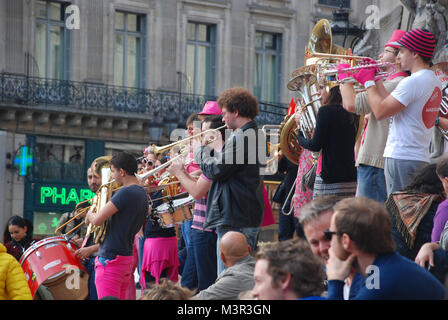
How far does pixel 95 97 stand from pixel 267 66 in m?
6.99

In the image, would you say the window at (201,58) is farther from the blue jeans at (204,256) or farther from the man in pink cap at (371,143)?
the man in pink cap at (371,143)

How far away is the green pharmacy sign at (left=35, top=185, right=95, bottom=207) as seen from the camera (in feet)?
88.3

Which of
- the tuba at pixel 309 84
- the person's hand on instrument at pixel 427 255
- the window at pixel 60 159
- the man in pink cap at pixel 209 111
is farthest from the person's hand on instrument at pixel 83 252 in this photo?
the window at pixel 60 159

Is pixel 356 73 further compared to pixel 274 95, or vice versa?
pixel 274 95

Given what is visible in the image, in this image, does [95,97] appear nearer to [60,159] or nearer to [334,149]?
[60,159]

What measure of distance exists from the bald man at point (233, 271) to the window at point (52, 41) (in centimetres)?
2300

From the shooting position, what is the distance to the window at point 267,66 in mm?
31859

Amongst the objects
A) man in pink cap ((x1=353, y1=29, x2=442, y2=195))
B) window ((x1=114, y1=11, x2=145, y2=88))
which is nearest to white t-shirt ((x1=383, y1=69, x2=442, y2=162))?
man in pink cap ((x1=353, y1=29, x2=442, y2=195))

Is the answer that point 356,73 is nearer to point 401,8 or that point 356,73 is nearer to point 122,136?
point 401,8

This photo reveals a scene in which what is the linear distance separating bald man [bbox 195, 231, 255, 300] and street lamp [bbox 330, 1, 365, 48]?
614 cm

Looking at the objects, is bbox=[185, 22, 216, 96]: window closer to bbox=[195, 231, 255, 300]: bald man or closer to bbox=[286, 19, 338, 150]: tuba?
bbox=[286, 19, 338, 150]: tuba

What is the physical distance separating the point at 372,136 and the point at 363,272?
7.52 ft

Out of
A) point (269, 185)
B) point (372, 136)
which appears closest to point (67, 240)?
point (269, 185)
